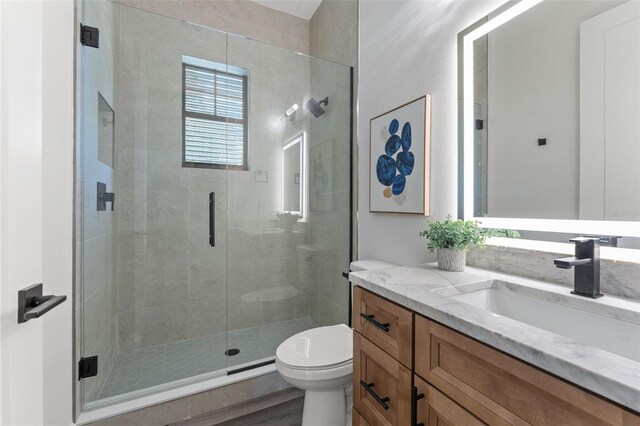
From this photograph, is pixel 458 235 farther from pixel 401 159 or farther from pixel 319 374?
pixel 319 374

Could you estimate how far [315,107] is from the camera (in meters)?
2.46

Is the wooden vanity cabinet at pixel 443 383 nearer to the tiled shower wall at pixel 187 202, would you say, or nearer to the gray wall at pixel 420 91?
the gray wall at pixel 420 91

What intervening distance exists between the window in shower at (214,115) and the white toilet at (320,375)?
1.50 m

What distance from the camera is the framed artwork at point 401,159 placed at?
1.43m

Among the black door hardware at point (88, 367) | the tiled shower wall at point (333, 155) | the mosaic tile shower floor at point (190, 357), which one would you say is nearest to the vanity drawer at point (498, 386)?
the tiled shower wall at point (333, 155)

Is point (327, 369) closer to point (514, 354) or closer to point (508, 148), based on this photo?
point (514, 354)

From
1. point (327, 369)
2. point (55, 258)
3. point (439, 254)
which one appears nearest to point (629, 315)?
point (439, 254)

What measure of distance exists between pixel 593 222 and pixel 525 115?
1.50 ft

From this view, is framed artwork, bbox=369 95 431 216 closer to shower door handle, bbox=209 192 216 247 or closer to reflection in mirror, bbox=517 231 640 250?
reflection in mirror, bbox=517 231 640 250

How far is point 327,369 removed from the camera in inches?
52.3

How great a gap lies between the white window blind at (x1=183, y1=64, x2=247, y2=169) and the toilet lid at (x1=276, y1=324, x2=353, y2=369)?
1423mm

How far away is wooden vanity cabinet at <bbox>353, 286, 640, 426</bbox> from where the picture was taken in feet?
1.64

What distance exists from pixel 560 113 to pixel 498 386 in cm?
95

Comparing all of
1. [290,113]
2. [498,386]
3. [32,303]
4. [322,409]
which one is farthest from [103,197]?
[498,386]
